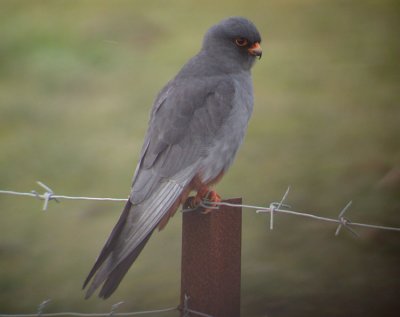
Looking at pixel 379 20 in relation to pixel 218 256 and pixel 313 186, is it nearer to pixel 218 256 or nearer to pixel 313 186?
pixel 313 186

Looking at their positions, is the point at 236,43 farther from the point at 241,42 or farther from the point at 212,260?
the point at 212,260

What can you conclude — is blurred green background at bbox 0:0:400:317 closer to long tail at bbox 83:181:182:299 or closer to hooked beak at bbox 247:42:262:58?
hooked beak at bbox 247:42:262:58

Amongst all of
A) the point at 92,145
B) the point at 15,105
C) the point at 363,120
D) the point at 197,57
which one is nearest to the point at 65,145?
the point at 92,145

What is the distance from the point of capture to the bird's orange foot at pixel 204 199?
7.93 ft

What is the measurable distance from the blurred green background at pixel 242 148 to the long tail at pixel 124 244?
66.2 inches

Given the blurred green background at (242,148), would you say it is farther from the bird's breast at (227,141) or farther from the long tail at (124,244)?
the long tail at (124,244)

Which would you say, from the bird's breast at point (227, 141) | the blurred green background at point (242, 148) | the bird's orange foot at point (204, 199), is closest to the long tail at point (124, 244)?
the bird's orange foot at point (204, 199)

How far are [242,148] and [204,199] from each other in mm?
2957

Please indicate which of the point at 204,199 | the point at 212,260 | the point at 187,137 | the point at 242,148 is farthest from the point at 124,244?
the point at 242,148

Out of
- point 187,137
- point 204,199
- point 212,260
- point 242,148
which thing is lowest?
point 212,260

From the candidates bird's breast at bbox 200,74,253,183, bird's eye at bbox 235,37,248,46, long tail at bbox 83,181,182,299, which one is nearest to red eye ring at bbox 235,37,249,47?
bird's eye at bbox 235,37,248,46

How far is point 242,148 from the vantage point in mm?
5633

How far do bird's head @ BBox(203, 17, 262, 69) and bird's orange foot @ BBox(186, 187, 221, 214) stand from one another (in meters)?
0.65

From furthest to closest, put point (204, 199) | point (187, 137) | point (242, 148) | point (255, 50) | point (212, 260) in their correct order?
point (242, 148), point (255, 50), point (187, 137), point (204, 199), point (212, 260)
